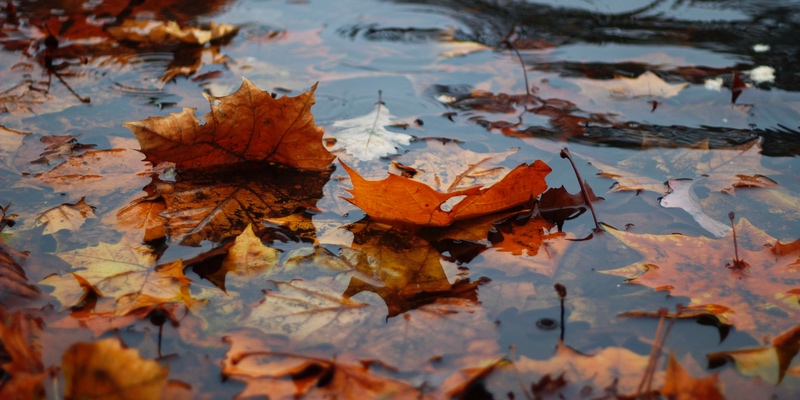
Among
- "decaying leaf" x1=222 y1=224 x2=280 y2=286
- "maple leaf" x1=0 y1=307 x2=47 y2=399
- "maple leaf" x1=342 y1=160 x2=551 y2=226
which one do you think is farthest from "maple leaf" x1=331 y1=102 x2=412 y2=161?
"maple leaf" x1=0 y1=307 x2=47 y2=399

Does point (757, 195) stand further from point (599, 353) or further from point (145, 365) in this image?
point (145, 365)

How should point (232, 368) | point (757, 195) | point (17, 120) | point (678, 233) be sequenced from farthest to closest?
1. point (17, 120)
2. point (757, 195)
3. point (678, 233)
4. point (232, 368)

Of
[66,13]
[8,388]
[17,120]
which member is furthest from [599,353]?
[66,13]

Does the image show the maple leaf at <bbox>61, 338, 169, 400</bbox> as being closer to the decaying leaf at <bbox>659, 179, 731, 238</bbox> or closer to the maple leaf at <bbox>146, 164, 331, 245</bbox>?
the maple leaf at <bbox>146, 164, 331, 245</bbox>

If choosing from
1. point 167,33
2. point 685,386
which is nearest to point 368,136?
point 685,386

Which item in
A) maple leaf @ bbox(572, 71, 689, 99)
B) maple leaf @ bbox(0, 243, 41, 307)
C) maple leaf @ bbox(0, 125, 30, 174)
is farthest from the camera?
maple leaf @ bbox(572, 71, 689, 99)

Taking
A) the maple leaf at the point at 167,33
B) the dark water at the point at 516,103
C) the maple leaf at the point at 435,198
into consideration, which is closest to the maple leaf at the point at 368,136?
the dark water at the point at 516,103
